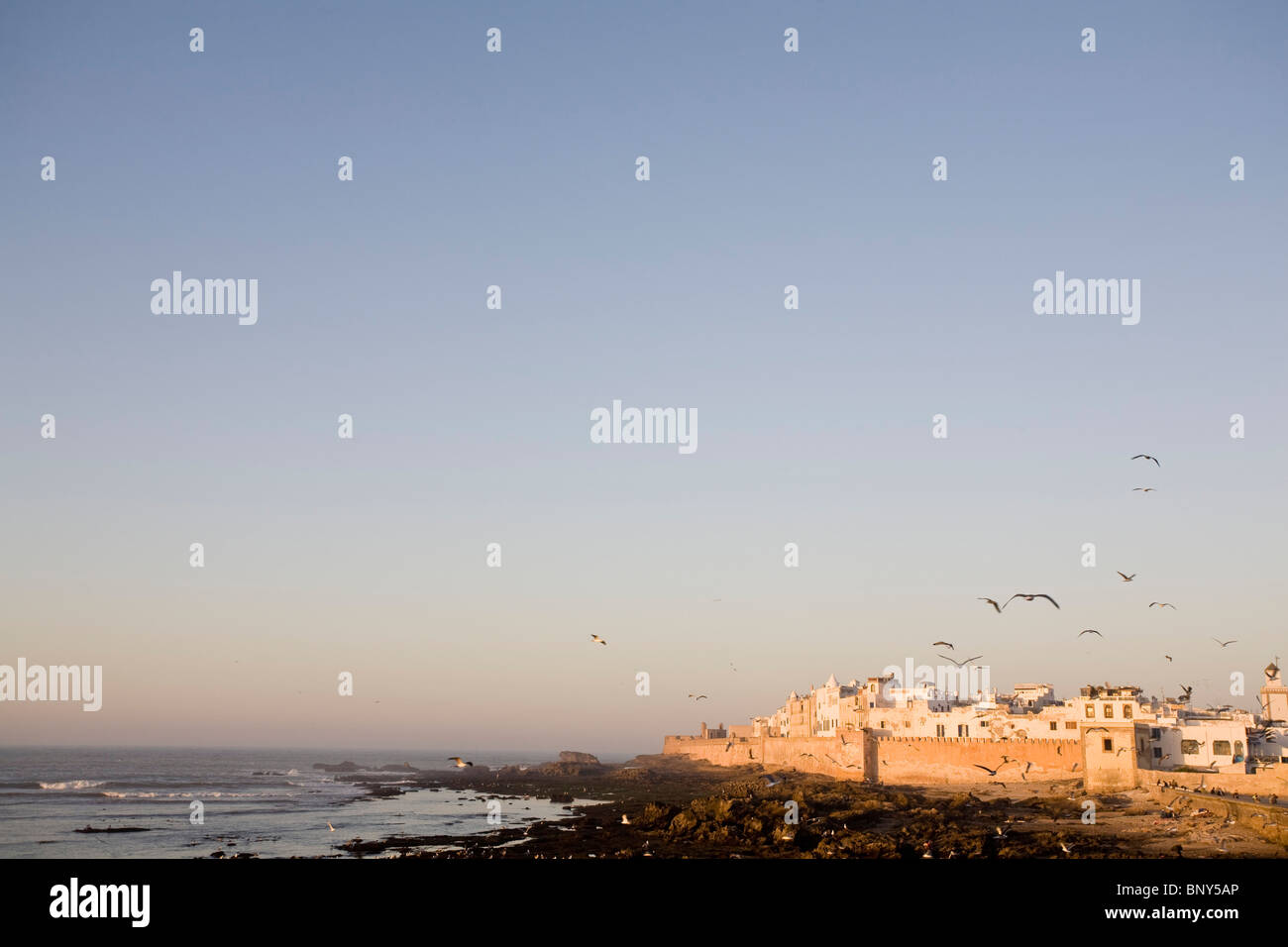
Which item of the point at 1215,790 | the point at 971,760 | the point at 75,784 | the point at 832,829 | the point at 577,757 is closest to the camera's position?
the point at 832,829

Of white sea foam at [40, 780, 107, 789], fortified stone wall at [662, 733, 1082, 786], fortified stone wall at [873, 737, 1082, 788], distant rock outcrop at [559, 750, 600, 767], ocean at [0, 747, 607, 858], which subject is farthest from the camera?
distant rock outcrop at [559, 750, 600, 767]

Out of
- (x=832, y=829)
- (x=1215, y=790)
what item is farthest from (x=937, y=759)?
(x=832, y=829)

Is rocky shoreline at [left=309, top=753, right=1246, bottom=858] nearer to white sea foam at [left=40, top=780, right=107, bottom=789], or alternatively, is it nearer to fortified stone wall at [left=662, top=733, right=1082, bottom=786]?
fortified stone wall at [left=662, top=733, right=1082, bottom=786]

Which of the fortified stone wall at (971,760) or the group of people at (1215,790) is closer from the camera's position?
the group of people at (1215,790)

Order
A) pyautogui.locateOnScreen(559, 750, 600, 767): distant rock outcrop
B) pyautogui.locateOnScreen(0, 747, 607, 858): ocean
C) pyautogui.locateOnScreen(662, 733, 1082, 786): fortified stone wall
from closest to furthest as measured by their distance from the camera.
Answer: pyautogui.locateOnScreen(0, 747, 607, 858): ocean < pyautogui.locateOnScreen(662, 733, 1082, 786): fortified stone wall < pyautogui.locateOnScreen(559, 750, 600, 767): distant rock outcrop

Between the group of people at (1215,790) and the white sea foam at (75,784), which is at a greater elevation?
the group of people at (1215,790)

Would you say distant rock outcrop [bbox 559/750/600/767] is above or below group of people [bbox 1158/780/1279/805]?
below

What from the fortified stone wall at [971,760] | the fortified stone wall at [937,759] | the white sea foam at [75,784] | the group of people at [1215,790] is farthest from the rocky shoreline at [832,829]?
the white sea foam at [75,784]

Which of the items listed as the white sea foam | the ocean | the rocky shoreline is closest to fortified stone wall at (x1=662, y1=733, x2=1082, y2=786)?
the rocky shoreline

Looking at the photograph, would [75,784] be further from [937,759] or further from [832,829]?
[832,829]

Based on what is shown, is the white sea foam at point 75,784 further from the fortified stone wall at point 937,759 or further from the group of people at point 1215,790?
the group of people at point 1215,790
